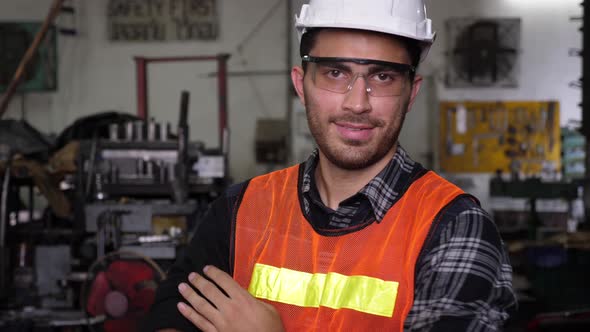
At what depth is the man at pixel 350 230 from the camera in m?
1.08

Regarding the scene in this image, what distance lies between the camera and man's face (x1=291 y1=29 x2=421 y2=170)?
4.03 ft

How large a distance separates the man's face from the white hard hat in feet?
0.08

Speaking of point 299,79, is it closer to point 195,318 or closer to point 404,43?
point 404,43

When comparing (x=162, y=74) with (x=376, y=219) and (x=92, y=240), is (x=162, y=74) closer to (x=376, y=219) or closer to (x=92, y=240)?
(x=92, y=240)

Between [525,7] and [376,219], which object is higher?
[525,7]

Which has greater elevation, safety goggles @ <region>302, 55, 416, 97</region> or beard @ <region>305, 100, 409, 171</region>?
safety goggles @ <region>302, 55, 416, 97</region>

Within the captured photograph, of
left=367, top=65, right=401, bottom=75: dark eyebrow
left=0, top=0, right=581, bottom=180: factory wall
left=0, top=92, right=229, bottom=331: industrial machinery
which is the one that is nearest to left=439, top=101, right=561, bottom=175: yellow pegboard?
left=0, top=0, right=581, bottom=180: factory wall

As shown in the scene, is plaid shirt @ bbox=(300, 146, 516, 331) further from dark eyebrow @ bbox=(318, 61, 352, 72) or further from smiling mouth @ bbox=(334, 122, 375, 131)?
dark eyebrow @ bbox=(318, 61, 352, 72)

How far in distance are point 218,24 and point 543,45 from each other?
13.4ft

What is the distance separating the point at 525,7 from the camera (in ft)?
25.7

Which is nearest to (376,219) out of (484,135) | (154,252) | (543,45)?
(154,252)

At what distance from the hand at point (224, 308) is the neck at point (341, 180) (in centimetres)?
26

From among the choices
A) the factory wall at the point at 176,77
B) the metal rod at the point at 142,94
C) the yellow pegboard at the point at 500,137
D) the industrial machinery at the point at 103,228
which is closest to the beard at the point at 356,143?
the industrial machinery at the point at 103,228

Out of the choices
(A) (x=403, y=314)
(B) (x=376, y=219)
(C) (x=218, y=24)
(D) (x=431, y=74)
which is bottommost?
Answer: (A) (x=403, y=314)
